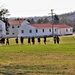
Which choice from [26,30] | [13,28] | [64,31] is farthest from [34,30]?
[64,31]

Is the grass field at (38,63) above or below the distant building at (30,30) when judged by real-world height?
above

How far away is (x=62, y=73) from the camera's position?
17.8 metres

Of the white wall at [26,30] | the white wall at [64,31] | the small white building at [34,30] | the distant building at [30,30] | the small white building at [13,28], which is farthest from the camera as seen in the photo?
the white wall at [64,31]

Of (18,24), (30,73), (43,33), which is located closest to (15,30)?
(18,24)

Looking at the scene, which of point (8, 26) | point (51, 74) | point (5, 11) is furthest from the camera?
point (8, 26)

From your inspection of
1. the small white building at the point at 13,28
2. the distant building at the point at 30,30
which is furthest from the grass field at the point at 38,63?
the small white building at the point at 13,28

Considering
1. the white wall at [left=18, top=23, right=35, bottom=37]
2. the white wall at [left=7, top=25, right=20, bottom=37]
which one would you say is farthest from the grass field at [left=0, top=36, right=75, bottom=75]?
the white wall at [left=7, top=25, right=20, bottom=37]

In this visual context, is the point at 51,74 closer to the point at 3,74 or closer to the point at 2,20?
the point at 3,74

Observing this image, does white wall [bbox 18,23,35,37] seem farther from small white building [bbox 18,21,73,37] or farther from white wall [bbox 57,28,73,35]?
white wall [bbox 57,28,73,35]

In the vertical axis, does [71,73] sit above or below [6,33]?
above

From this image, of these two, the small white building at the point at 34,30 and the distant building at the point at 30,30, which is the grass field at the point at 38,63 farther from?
the small white building at the point at 34,30

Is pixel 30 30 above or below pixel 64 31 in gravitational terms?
above

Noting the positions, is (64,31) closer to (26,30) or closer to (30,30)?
(30,30)

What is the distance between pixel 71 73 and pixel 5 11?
106 m
